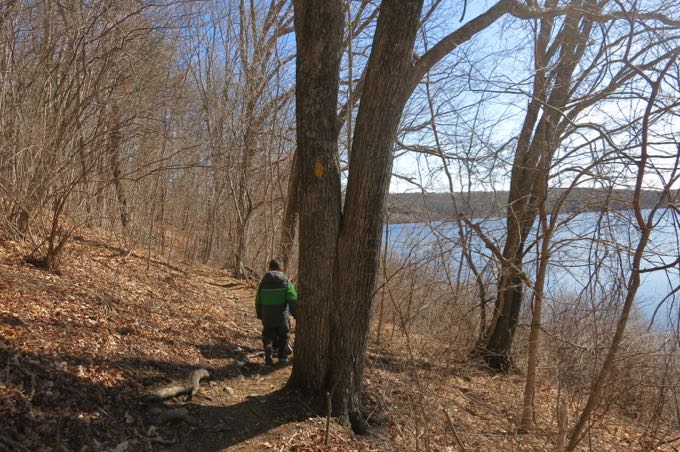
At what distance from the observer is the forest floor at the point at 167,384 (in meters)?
3.47

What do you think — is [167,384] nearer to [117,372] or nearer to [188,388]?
[188,388]

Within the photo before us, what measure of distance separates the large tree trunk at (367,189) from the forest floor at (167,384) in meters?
0.53

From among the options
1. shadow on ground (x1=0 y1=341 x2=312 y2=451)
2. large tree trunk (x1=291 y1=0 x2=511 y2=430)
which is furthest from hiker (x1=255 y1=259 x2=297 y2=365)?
large tree trunk (x1=291 y1=0 x2=511 y2=430)

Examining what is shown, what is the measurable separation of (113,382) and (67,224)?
5.09 meters

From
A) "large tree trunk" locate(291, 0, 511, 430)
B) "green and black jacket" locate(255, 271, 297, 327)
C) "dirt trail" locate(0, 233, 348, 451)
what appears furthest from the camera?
"green and black jacket" locate(255, 271, 297, 327)

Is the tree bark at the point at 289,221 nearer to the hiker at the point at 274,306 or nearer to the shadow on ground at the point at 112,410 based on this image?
the hiker at the point at 274,306

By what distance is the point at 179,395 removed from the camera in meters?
4.32

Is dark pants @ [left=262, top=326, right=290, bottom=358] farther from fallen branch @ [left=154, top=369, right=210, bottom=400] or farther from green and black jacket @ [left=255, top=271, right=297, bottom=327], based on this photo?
fallen branch @ [left=154, top=369, right=210, bottom=400]

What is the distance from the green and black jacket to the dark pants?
8 cm

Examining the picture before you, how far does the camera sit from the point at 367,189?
4355 mm

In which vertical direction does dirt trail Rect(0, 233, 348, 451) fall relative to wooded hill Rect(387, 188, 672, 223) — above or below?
below

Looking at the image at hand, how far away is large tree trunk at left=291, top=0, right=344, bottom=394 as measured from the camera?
4.39 meters

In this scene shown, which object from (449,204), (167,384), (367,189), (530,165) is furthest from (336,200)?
(449,204)

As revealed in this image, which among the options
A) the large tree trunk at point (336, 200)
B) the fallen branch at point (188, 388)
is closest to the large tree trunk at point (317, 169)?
the large tree trunk at point (336, 200)
